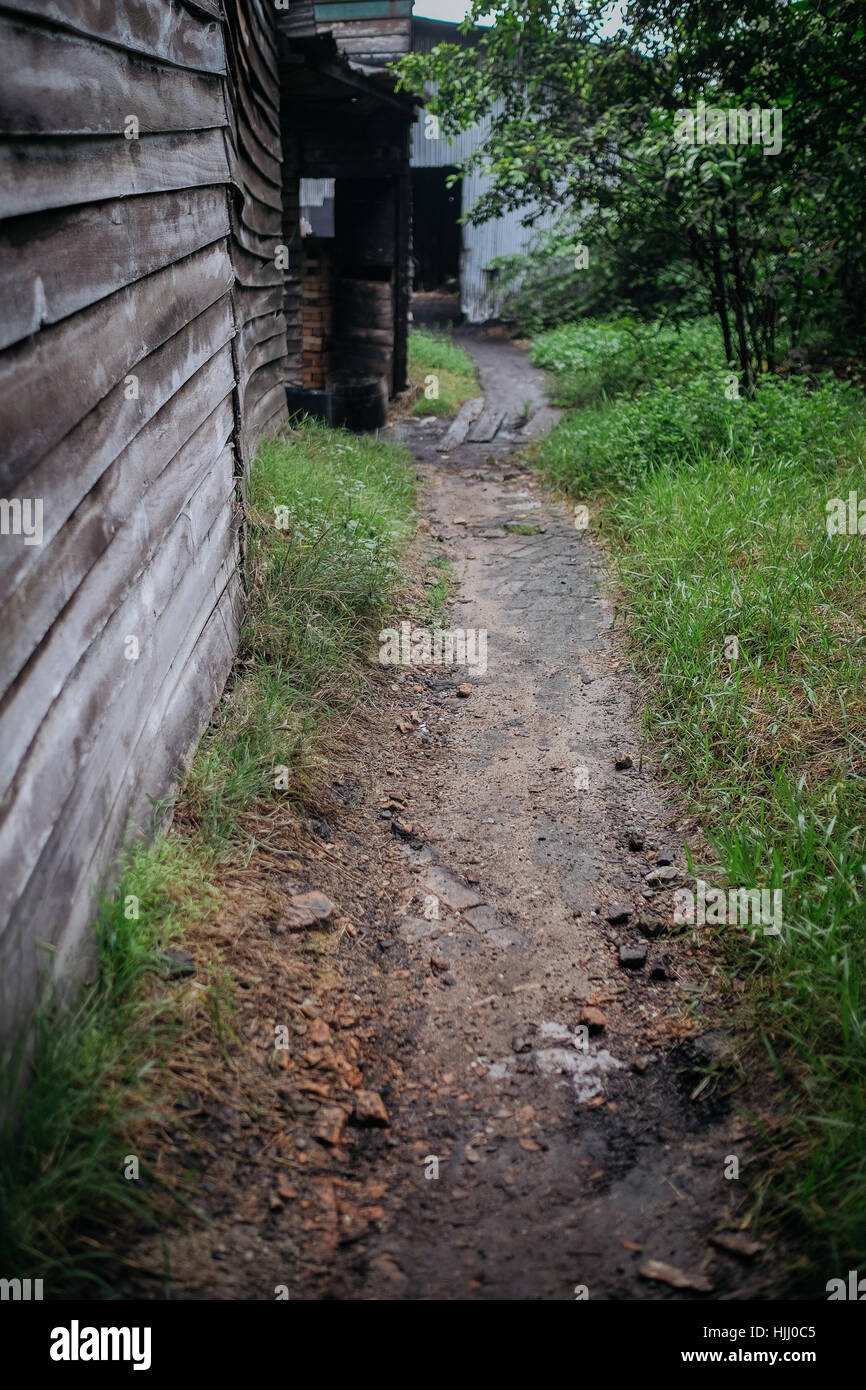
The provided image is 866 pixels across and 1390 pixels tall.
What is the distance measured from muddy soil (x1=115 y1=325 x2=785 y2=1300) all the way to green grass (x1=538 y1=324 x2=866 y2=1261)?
0.18 m

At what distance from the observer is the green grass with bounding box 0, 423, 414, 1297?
186 cm

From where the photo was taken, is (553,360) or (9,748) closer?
(9,748)

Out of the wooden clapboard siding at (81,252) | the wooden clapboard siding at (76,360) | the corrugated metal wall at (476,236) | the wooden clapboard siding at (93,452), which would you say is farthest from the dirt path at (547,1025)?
the corrugated metal wall at (476,236)

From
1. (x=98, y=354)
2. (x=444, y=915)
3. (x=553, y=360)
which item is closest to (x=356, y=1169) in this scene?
(x=444, y=915)

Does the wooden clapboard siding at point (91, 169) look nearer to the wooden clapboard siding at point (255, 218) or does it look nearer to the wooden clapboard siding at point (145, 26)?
the wooden clapboard siding at point (145, 26)

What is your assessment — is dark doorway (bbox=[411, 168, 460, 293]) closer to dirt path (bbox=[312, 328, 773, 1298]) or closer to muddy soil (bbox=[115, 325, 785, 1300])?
dirt path (bbox=[312, 328, 773, 1298])

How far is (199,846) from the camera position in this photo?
3.06 metres

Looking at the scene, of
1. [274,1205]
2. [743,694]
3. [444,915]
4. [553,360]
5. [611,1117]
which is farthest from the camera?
[553,360]

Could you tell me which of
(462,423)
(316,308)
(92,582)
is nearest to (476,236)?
(316,308)

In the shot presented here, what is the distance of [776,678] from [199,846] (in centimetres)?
247

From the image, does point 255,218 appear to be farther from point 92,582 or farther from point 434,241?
point 434,241
